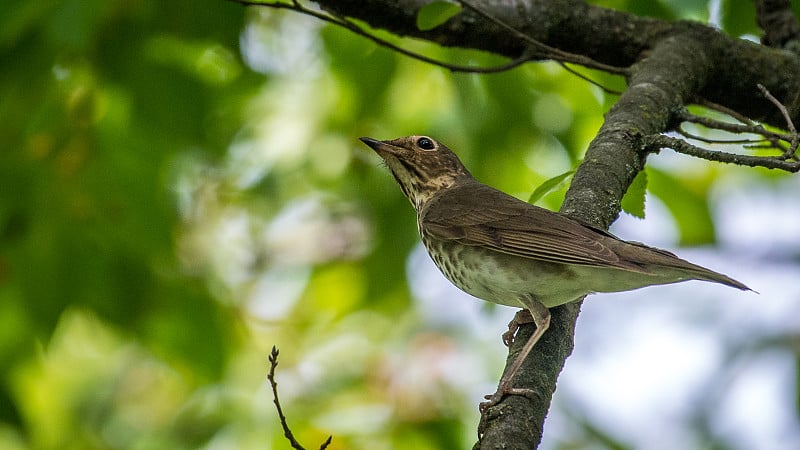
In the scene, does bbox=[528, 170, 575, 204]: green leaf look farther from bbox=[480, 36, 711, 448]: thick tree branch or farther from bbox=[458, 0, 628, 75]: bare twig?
bbox=[458, 0, 628, 75]: bare twig

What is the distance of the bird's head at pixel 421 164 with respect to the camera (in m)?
5.91

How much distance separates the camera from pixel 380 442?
573cm

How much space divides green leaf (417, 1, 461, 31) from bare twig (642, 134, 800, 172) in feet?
3.40

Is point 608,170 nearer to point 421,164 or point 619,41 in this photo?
point 619,41

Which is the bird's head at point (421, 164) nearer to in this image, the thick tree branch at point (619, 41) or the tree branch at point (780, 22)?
the thick tree branch at point (619, 41)

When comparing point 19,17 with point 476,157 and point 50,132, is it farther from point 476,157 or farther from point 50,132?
point 476,157

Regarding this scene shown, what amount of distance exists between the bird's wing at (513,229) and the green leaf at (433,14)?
1.01 metres

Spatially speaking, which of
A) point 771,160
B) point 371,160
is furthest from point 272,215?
point 771,160

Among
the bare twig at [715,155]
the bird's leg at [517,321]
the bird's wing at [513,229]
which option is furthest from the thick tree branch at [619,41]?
the bird's leg at [517,321]

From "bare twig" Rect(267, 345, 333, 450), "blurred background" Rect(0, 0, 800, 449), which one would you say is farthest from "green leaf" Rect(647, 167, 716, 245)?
"bare twig" Rect(267, 345, 333, 450)

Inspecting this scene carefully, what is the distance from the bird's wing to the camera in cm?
399

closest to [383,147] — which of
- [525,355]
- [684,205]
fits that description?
[684,205]

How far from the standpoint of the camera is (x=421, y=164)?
5941mm

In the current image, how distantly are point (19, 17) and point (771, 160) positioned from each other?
3934mm
